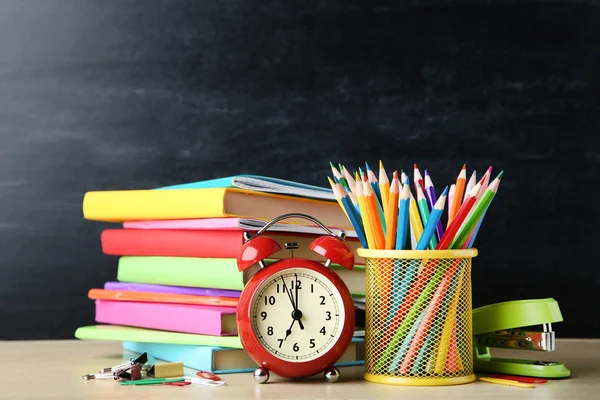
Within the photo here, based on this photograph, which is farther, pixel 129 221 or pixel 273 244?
pixel 129 221

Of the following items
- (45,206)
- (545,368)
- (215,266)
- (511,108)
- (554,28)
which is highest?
(554,28)

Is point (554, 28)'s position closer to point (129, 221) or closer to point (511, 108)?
point (511, 108)

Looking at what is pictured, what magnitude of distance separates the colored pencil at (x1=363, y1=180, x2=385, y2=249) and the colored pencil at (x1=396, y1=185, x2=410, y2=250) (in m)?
0.02

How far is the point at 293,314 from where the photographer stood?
40.9 inches

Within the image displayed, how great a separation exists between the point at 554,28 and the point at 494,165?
27cm

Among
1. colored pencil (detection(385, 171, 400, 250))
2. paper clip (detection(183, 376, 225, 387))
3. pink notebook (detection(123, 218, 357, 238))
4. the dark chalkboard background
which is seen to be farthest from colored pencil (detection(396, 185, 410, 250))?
the dark chalkboard background

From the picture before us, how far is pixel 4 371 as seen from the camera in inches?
46.0

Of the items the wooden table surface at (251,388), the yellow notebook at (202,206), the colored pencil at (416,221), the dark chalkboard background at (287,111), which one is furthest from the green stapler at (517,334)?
the dark chalkboard background at (287,111)

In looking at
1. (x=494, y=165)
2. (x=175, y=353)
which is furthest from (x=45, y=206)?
(x=494, y=165)

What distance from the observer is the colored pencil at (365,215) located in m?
1.06

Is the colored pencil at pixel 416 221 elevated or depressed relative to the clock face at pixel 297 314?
elevated

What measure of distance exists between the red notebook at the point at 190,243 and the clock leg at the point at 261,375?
0.54 feet

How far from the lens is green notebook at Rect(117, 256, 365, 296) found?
113cm

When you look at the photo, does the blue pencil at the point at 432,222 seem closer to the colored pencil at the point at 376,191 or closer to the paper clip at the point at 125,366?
the colored pencil at the point at 376,191
